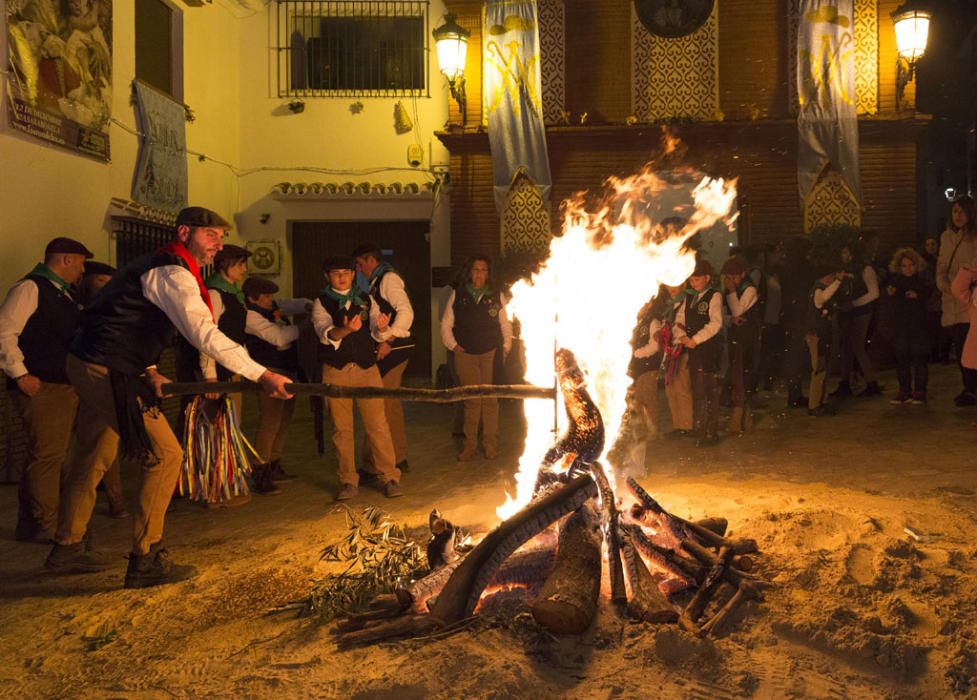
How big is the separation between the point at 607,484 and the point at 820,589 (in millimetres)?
1191

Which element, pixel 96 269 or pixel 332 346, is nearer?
pixel 96 269

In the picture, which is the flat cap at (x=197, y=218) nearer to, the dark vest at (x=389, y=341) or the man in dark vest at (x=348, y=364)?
the man in dark vest at (x=348, y=364)

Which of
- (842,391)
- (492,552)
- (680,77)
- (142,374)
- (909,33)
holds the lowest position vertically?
(492,552)

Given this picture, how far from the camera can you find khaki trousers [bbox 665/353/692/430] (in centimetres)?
889

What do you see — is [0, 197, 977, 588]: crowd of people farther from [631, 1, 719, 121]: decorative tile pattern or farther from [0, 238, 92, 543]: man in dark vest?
[631, 1, 719, 121]: decorative tile pattern

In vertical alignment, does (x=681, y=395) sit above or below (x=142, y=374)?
below

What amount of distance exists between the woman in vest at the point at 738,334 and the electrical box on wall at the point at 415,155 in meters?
6.37

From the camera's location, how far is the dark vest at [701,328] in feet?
28.4

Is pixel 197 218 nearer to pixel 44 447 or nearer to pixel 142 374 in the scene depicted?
pixel 142 374

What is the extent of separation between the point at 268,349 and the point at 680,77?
9115mm

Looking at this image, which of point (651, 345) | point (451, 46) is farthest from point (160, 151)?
point (651, 345)

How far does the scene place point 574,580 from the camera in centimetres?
408

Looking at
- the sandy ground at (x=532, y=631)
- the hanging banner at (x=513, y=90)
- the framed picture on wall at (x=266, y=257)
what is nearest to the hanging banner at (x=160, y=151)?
the framed picture on wall at (x=266, y=257)

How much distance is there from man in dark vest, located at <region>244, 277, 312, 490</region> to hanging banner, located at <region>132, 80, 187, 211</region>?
456 cm
